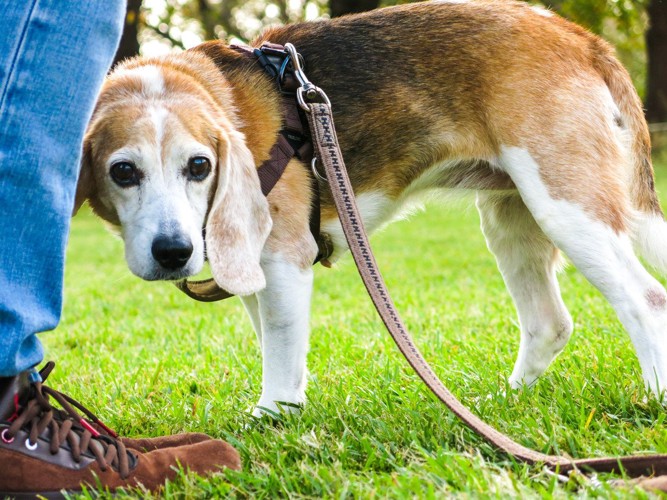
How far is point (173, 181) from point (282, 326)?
0.69 meters

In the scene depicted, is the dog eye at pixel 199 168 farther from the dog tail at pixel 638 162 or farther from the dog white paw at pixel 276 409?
the dog tail at pixel 638 162

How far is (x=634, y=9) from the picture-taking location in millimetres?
18109

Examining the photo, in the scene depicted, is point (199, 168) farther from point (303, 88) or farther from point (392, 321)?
point (392, 321)

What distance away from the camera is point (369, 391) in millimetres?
3018

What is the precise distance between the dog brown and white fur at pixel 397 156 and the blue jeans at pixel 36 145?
0.51 m

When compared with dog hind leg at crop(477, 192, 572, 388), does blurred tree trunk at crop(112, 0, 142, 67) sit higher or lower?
lower

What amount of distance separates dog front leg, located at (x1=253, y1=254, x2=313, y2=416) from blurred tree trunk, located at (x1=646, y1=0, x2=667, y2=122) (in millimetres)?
18944

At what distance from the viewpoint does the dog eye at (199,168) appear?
2.74 meters

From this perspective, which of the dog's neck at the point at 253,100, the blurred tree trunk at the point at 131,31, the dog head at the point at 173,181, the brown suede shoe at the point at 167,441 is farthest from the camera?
the blurred tree trunk at the point at 131,31

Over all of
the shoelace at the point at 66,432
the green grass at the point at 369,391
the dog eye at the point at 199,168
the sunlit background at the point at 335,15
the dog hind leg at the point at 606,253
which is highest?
the dog eye at the point at 199,168

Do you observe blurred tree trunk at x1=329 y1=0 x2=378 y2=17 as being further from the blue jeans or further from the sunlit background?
the blue jeans

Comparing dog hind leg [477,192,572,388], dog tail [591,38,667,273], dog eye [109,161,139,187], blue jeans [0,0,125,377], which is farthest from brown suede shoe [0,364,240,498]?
dog tail [591,38,667,273]

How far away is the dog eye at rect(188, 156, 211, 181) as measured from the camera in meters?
2.74

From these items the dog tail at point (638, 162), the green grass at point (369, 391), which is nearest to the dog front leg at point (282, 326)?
the green grass at point (369, 391)
